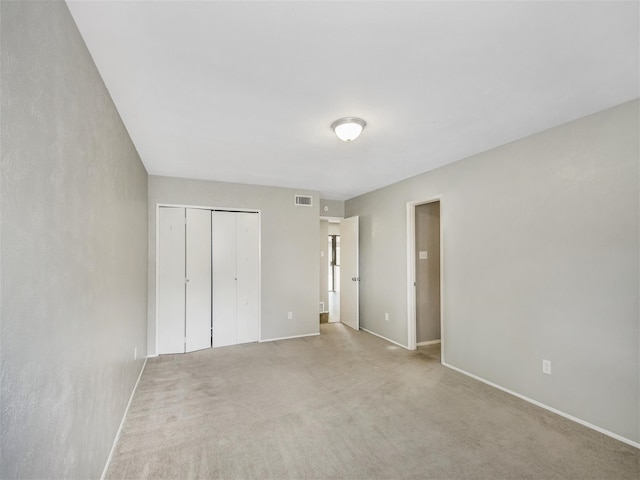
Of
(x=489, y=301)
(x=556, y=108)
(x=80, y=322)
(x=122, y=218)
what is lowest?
(x=489, y=301)

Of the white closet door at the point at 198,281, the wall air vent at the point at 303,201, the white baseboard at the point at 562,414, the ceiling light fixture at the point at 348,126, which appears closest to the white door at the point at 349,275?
the wall air vent at the point at 303,201

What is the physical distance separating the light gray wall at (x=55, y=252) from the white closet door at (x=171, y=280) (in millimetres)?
2115

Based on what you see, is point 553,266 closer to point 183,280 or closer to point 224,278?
point 224,278

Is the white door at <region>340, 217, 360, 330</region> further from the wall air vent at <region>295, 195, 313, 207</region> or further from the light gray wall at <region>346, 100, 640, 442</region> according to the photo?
the light gray wall at <region>346, 100, 640, 442</region>

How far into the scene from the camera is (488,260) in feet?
10.8

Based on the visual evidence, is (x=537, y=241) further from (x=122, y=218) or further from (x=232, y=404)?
(x=122, y=218)

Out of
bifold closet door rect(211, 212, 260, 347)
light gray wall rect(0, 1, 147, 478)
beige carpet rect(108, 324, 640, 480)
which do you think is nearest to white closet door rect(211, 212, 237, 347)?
bifold closet door rect(211, 212, 260, 347)

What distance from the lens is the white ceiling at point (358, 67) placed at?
1.45 m

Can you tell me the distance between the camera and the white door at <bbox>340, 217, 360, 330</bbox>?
560cm

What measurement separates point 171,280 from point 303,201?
2.36m

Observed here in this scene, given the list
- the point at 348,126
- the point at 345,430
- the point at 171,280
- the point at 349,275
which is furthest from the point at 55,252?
the point at 349,275

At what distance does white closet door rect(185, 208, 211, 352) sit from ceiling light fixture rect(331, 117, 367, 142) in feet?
9.02

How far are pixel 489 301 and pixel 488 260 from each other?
1.44ft

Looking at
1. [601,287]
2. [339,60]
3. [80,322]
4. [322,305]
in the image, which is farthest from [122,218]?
[322,305]
